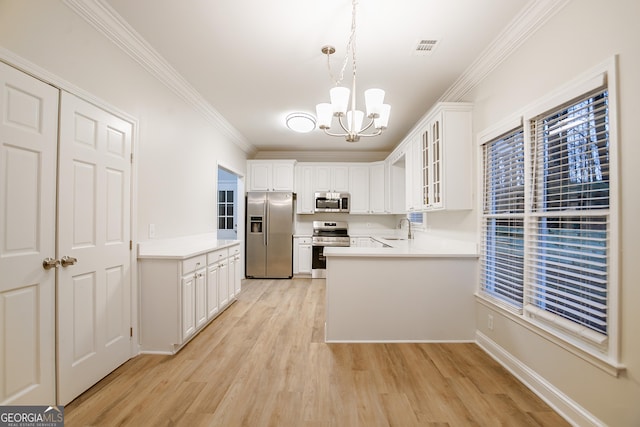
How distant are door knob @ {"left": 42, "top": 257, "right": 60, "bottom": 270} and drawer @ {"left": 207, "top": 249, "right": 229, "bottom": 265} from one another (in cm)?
148

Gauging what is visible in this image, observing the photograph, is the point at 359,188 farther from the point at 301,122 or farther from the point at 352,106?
the point at 352,106

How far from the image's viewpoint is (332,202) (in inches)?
241

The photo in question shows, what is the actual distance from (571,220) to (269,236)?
15.7 ft

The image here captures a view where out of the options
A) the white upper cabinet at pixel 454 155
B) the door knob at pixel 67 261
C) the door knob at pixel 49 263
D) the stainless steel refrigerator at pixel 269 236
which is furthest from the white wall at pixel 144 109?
the white upper cabinet at pixel 454 155

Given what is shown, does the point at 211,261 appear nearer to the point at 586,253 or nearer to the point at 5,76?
the point at 5,76

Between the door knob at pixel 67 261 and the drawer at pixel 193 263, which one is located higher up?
the door knob at pixel 67 261

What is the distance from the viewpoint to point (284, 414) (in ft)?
5.98

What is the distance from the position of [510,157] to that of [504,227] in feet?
1.99

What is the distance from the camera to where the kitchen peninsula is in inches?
115

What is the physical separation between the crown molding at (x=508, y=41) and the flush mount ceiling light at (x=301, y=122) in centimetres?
199

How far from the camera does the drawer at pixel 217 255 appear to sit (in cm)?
325

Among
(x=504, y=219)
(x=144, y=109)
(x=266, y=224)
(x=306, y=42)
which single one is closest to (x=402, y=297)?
Result: (x=504, y=219)

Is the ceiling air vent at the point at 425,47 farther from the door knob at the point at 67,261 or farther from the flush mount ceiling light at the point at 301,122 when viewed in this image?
the door knob at the point at 67,261

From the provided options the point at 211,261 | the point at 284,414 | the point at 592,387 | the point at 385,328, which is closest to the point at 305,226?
the point at 211,261
